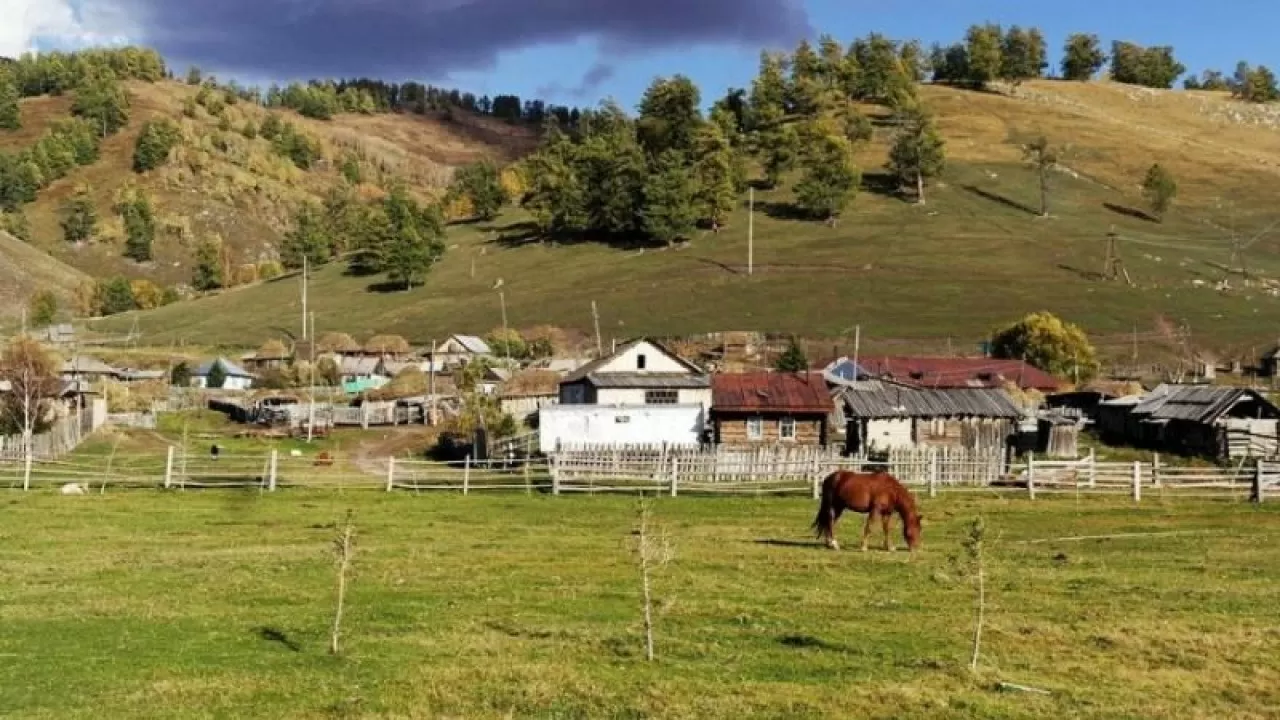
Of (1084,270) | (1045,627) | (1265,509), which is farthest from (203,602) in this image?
(1084,270)

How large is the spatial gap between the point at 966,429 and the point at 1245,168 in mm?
153597

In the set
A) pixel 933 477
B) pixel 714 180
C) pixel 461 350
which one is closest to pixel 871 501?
pixel 933 477

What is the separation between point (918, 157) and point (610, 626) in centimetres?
16108

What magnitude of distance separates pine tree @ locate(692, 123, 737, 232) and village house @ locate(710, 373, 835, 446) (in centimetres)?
10743

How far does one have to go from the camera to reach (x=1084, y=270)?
131375 mm

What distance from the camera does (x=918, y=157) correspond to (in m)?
169

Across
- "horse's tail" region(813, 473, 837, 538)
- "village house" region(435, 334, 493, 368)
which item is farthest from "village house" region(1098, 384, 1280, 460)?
"village house" region(435, 334, 493, 368)

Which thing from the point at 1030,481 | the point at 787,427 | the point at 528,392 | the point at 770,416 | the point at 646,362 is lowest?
the point at 1030,481

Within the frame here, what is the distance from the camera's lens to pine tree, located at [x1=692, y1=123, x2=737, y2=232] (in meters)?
160

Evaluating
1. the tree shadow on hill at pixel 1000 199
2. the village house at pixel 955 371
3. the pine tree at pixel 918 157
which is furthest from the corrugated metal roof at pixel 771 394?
the pine tree at pixel 918 157

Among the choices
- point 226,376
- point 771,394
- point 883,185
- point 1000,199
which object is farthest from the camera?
point 883,185

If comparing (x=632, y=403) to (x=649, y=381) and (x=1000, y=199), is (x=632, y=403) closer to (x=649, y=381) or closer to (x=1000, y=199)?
(x=649, y=381)

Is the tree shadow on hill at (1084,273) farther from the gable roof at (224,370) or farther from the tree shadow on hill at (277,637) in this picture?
the tree shadow on hill at (277,637)

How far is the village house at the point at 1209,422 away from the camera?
187 feet
